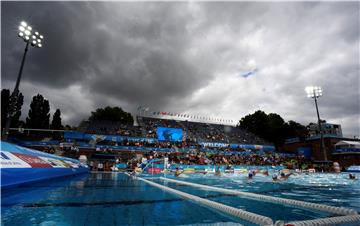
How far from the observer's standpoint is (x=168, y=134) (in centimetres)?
4703

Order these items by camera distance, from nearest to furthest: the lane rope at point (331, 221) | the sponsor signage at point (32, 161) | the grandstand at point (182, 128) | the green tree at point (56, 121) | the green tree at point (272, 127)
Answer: the lane rope at point (331, 221)
the sponsor signage at point (32, 161)
the grandstand at point (182, 128)
the green tree at point (56, 121)
the green tree at point (272, 127)

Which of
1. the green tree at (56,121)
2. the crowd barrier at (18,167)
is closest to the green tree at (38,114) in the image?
the green tree at (56,121)

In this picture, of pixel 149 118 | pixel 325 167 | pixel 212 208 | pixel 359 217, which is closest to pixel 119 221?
pixel 212 208

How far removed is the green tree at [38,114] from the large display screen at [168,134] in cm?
2778

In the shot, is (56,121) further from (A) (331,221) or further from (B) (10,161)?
(A) (331,221)

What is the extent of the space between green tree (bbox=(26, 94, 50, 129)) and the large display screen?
2778 cm

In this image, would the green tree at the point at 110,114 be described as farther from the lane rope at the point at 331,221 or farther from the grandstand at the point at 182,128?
the lane rope at the point at 331,221

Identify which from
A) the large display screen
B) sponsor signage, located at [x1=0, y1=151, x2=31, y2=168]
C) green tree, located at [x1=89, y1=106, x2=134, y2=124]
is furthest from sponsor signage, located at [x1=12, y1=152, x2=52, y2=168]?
green tree, located at [x1=89, y1=106, x2=134, y2=124]

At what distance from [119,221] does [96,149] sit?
34.1 m

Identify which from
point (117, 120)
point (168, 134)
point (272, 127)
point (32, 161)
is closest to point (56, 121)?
point (117, 120)

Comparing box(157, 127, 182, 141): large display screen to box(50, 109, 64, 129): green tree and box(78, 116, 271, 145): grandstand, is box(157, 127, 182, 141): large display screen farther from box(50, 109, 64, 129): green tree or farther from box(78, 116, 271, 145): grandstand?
box(50, 109, 64, 129): green tree

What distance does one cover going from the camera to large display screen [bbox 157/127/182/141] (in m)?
46.3

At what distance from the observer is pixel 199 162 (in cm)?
3747

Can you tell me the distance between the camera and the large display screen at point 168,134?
46287mm
